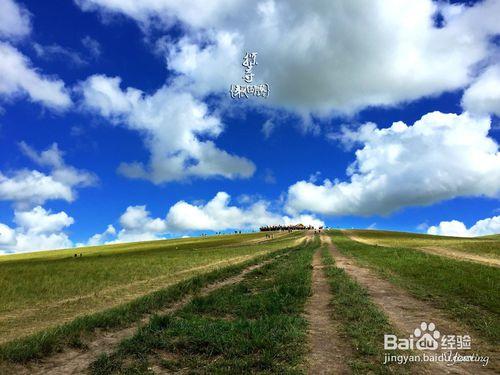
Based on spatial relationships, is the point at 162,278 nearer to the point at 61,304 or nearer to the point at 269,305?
the point at 61,304

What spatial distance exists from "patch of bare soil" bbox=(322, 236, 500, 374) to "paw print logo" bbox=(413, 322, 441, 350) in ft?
0.55

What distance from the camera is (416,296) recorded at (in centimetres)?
1742

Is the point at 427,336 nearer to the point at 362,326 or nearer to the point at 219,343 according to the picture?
the point at 362,326

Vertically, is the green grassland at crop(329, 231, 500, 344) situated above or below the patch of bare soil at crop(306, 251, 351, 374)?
above

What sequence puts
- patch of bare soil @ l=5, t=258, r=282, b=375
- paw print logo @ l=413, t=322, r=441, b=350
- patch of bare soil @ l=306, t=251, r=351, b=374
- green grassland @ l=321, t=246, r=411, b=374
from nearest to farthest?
green grassland @ l=321, t=246, r=411, b=374, patch of bare soil @ l=306, t=251, r=351, b=374, patch of bare soil @ l=5, t=258, r=282, b=375, paw print logo @ l=413, t=322, r=441, b=350

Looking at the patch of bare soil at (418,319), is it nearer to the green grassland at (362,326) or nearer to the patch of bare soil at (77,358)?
the green grassland at (362,326)

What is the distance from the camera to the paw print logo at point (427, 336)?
1023cm

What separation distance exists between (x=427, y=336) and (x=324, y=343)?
2.98 m

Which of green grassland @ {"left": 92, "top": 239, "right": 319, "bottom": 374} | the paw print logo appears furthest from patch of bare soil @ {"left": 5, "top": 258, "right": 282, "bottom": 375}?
the paw print logo

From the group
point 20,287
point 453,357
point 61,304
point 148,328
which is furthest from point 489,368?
point 20,287

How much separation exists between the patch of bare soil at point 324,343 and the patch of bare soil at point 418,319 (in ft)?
5.25

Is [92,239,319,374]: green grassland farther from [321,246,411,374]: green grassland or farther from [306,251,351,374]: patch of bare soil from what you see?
[321,246,411,374]: green grassland

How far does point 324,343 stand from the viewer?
10438 millimetres

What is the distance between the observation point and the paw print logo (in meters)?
10.2
